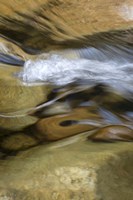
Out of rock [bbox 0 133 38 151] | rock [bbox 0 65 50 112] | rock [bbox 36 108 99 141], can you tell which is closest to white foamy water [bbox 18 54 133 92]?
rock [bbox 0 65 50 112]

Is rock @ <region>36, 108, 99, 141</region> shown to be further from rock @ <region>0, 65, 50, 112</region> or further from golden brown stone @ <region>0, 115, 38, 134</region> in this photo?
rock @ <region>0, 65, 50, 112</region>

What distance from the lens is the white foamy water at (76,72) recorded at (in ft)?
8.52

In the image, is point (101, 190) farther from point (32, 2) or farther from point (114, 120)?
point (32, 2)

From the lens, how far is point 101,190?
132 centimetres

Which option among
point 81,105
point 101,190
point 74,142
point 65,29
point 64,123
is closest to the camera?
point 101,190

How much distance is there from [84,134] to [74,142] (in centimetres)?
12

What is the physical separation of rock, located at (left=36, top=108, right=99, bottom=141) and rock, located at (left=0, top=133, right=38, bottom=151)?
88 millimetres

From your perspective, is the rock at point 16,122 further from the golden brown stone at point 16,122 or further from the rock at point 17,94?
the rock at point 17,94

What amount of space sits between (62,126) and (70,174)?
2.00 ft

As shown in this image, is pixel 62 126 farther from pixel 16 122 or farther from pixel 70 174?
pixel 70 174

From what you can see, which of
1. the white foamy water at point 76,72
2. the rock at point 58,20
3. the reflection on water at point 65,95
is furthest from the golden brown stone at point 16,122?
the rock at point 58,20

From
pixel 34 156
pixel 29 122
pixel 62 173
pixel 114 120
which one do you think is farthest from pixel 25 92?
pixel 62 173

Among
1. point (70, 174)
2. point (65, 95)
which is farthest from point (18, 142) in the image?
point (65, 95)

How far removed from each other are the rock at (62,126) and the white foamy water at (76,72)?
0.45m
